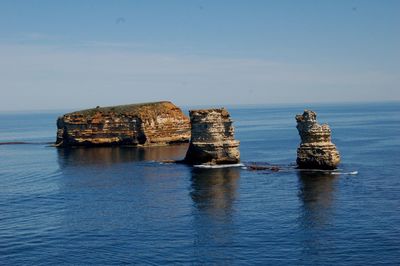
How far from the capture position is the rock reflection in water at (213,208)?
46.9 m

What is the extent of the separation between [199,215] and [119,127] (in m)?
88.1

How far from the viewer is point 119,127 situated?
143125 millimetres

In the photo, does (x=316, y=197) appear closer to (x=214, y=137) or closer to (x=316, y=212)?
(x=316, y=212)

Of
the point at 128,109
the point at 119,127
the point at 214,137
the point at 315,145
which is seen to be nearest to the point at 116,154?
the point at 119,127

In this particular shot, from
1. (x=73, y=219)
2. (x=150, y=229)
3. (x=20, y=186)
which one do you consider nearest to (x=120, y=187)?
(x=20, y=186)

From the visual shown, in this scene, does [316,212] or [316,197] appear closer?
[316,212]

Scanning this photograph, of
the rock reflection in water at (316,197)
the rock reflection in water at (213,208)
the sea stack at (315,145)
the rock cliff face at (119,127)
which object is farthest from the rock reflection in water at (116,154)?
the rock reflection in water at (316,197)

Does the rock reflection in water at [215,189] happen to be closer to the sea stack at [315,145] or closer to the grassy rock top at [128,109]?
the sea stack at [315,145]

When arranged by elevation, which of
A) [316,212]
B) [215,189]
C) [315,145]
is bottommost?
[316,212]

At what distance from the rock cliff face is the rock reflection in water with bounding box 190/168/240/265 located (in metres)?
51.5

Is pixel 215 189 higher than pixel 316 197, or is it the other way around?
pixel 215 189

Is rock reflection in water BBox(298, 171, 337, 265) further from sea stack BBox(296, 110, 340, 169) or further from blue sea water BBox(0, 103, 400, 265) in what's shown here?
sea stack BBox(296, 110, 340, 169)

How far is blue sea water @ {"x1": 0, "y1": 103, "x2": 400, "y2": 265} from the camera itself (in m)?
44.4

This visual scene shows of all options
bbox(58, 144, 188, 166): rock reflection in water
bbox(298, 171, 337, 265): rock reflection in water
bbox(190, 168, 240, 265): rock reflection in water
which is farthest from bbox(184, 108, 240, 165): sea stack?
bbox(298, 171, 337, 265): rock reflection in water
